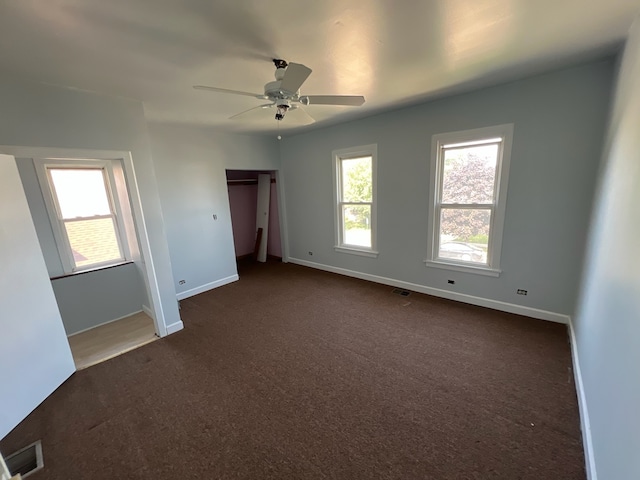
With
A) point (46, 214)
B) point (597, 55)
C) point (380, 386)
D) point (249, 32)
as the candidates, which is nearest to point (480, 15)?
point (249, 32)

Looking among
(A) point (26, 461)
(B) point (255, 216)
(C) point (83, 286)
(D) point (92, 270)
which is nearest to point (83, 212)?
(D) point (92, 270)

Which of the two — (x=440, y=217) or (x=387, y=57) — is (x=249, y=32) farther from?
(x=440, y=217)

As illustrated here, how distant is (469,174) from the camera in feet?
10.5

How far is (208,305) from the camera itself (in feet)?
12.5

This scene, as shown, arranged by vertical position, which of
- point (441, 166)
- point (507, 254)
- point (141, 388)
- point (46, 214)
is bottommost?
point (141, 388)

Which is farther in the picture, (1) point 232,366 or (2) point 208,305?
(2) point 208,305

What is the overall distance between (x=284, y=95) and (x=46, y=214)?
320 cm

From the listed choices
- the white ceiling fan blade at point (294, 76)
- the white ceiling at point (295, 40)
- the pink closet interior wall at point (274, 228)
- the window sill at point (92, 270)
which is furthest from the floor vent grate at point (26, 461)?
the pink closet interior wall at point (274, 228)

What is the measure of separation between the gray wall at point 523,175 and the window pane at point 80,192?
3.47 meters

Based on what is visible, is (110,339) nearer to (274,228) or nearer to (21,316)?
(21,316)

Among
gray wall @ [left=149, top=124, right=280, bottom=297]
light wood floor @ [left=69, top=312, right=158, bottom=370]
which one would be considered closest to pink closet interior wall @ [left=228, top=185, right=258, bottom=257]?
gray wall @ [left=149, top=124, right=280, bottom=297]

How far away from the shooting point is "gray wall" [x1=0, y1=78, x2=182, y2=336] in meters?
2.04

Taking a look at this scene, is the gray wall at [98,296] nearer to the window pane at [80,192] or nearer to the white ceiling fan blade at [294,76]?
the window pane at [80,192]

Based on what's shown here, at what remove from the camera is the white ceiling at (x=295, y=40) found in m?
1.38
